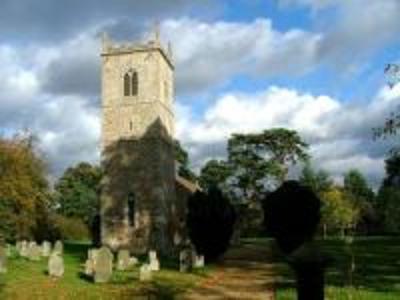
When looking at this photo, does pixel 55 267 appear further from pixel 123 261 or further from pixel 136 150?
pixel 136 150

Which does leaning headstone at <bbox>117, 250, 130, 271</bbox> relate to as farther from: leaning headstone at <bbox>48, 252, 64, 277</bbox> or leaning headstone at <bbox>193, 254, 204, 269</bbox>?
leaning headstone at <bbox>48, 252, 64, 277</bbox>

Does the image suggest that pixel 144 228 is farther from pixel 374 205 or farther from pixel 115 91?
pixel 374 205

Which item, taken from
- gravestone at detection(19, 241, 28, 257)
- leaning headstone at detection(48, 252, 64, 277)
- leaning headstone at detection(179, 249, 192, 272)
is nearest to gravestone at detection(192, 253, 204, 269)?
leaning headstone at detection(179, 249, 192, 272)

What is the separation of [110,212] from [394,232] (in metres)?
35.7

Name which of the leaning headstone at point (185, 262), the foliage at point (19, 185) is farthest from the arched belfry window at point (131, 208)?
the leaning headstone at point (185, 262)

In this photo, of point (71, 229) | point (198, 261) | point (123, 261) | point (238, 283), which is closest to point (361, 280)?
point (238, 283)

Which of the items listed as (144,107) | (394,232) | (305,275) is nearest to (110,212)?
(144,107)

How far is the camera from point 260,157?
79.1 metres

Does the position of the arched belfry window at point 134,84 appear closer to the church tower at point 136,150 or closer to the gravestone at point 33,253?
the church tower at point 136,150

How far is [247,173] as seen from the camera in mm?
77750

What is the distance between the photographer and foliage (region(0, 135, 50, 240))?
139 ft

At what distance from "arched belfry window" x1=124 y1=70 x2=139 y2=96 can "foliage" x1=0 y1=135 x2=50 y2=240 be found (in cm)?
746

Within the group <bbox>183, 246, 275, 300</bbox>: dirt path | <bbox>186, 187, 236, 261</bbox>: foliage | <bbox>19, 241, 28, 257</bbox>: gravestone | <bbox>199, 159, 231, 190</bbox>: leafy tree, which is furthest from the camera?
<bbox>199, 159, 231, 190</bbox>: leafy tree

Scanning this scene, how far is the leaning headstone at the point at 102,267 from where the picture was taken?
23.0 metres
